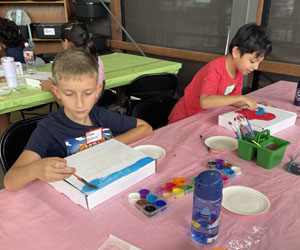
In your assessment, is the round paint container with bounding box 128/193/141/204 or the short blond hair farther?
the short blond hair

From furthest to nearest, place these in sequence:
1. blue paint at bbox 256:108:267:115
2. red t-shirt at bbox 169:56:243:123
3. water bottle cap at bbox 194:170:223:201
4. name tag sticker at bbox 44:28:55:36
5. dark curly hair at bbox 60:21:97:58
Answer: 1. name tag sticker at bbox 44:28:55:36
2. dark curly hair at bbox 60:21:97:58
3. red t-shirt at bbox 169:56:243:123
4. blue paint at bbox 256:108:267:115
5. water bottle cap at bbox 194:170:223:201

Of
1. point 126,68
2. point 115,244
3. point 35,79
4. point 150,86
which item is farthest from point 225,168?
point 126,68

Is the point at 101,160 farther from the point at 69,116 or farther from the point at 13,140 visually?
the point at 13,140

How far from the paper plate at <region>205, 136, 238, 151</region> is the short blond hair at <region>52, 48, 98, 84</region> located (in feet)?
1.78

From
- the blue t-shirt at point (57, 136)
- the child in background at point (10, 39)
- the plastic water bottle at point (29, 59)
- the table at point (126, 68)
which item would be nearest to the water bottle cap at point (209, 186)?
the blue t-shirt at point (57, 136)

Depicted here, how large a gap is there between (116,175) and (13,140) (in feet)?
1.86

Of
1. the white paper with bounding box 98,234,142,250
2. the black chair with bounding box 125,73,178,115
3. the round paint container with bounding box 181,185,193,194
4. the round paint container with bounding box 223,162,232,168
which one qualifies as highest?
the round paint container with bounding box 181,185,193,194

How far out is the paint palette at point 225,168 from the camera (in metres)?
0.91

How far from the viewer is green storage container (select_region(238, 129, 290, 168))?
95cm

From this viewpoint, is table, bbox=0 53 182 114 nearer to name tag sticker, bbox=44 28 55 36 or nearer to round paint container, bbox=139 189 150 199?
round paint container, bbox=139 189 150 199

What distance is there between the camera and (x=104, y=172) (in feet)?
2.69

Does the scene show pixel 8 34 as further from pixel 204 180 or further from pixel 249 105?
pixel 204 180

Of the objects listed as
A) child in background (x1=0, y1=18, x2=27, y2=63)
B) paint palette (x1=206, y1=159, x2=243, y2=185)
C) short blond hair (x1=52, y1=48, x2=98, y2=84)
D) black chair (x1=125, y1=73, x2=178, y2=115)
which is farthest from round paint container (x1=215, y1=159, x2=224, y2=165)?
child in background (x1=0, y1=18, x2=27, y2=63)

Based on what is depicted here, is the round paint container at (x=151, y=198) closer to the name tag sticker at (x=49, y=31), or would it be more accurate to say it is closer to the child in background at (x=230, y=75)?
the child in background at (x=230, y=75)
